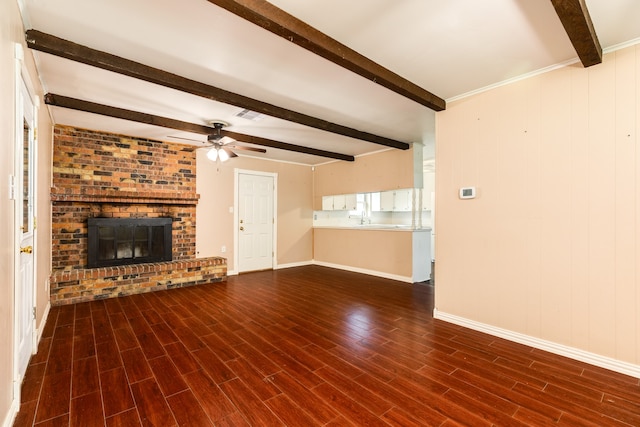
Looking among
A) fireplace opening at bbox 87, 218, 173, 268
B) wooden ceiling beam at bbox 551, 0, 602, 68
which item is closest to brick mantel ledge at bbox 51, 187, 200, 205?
fireplace opening at bbox 87, 218, 173, 268

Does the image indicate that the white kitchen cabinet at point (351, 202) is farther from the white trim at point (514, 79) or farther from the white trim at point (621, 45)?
the white trim at point (621, 45)

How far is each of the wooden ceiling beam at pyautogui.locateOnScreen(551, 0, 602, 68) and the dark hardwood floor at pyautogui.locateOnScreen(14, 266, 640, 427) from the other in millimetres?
2342

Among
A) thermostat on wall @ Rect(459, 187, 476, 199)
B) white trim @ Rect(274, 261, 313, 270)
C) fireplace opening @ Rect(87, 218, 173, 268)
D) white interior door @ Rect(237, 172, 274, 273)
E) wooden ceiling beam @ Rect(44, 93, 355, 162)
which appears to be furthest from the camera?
white trim @ Rect(274, 261, 313, 270)

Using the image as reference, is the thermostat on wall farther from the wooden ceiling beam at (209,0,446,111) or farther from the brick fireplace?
the brick fireplace

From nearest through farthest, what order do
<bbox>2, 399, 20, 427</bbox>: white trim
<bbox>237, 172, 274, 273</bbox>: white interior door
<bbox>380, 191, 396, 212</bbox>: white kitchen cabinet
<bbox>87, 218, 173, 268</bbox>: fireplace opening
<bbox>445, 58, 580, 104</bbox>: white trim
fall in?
<bbox>2, 399, 20, 427</bbox>: white trim, <bbox>445, 58, 580, 104</bbox>: white trim, <bbox>87, 218, 173, 268</bbox>: fireplace opening, <bbox>237, 172, 274, 273</bbox>: white interior door, <bbox>380, 191, 396, 212</bbox>: white kitchen cabinet

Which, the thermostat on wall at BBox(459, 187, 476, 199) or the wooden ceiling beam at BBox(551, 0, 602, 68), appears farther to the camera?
the thermostat on wall at BBox(459, 187, 476, 199)

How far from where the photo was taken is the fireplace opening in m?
4.45

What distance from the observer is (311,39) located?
2.03 meters

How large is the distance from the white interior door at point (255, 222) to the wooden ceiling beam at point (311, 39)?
4.03 meters

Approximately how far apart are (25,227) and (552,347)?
14.5 ft

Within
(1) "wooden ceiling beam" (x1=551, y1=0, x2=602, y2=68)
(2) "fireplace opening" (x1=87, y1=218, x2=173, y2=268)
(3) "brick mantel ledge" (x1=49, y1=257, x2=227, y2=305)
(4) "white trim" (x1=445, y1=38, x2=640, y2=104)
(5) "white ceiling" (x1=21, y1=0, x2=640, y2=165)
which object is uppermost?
(5) "white ceiling" (x1=21, y1=0, x2=640, y2=165)

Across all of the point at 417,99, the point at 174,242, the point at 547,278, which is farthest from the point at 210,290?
the point at 547,278

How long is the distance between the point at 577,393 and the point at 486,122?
92.2 inches

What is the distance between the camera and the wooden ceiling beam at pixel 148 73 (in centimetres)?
218
